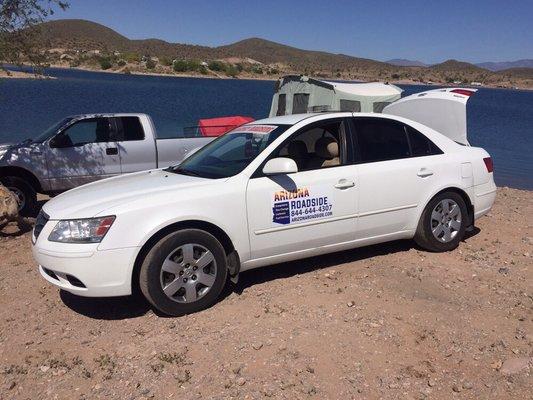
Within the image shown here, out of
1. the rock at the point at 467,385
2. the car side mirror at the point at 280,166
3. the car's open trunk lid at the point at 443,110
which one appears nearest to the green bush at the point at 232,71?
the car's open trunk lid at the point at 443,110

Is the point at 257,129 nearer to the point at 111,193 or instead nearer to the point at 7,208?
the point at 111,193

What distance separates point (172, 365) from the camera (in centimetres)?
389

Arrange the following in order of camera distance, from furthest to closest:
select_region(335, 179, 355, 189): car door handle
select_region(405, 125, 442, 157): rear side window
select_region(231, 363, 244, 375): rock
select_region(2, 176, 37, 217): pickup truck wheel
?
select_region(2, 176, 37, 217): pickup truck wheel
select_region(405, 125, 442, 157): rear side window
select_region(335, 179, 355, 189): car door handle
select_region(231, 363, 244, 375): rock

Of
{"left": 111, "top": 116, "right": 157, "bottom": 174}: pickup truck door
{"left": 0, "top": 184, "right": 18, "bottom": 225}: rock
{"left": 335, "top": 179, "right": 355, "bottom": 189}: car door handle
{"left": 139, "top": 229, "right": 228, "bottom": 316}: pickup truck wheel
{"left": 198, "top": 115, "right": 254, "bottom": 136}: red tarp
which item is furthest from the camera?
{"left": 198, "top": 115, "right": 254, "bottom": 136}: red tarp

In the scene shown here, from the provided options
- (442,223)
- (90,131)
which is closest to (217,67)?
(90,131)

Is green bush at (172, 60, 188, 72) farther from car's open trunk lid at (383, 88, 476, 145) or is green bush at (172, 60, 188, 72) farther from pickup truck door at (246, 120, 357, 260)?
pickup truck door at (246, 120, 357, 260)

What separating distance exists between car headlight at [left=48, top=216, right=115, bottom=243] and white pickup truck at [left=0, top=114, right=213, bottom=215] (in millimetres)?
4640

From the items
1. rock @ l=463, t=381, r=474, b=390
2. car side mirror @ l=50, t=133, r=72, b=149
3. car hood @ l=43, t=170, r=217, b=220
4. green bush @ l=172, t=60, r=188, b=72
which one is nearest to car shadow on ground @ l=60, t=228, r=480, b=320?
car hood @ l=43, t=170, r=217, b=220

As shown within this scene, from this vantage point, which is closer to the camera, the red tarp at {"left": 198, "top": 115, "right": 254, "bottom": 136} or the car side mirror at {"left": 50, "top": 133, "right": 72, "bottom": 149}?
the car side mirror at {"left": 50, "top": 133, "right": 72, "bottom": 149}

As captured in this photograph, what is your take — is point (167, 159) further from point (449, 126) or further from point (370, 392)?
point (370, 392)

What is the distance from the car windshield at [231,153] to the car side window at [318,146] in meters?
0.23

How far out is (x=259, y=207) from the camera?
4867 mm

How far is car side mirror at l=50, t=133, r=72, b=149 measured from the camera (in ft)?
28.8

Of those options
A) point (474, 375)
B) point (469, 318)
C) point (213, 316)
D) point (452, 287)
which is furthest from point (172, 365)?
point (452, 287)
